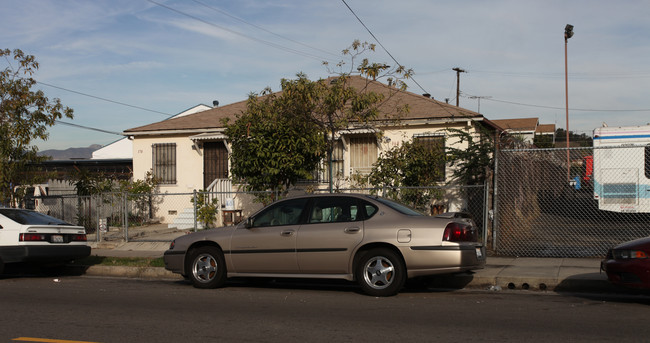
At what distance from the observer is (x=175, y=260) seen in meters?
10.0

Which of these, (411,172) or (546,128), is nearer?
(411,172)

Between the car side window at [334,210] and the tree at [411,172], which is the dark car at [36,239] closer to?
the car side window at [334,210]

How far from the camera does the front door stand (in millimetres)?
20406

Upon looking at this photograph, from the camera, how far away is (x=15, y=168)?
15.9m

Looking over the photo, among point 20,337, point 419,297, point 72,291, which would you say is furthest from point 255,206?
point 20,337

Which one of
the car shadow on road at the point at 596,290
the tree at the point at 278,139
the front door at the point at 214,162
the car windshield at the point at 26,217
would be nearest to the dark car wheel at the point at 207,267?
the car windshield at the point at 26,217

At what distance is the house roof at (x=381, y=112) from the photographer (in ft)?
57.6

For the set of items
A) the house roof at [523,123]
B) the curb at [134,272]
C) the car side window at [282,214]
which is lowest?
the curb at [134,272]

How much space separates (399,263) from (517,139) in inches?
335

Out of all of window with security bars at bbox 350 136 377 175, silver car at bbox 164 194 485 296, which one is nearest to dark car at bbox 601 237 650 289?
silver car at bbox 164 194 485 296

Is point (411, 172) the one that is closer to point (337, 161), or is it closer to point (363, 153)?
point (363, 153)

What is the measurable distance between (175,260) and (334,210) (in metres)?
2.86

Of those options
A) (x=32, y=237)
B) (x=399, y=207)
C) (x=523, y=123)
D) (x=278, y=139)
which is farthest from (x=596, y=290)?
(x=523, y=123)

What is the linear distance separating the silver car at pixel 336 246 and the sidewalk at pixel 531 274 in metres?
0.98
